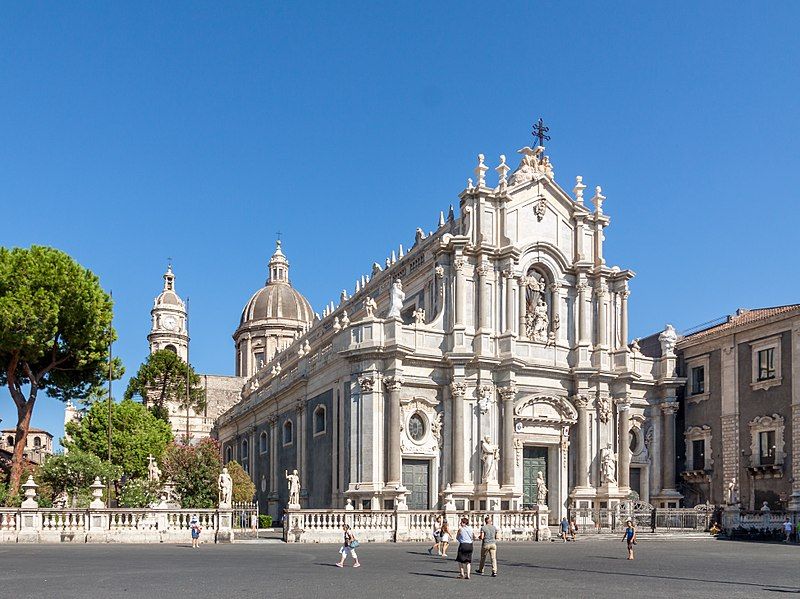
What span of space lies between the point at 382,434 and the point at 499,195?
13.4 m

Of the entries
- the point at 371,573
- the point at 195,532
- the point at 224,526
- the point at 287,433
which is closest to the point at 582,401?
the point at 287,433

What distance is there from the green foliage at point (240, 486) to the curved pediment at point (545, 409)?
15.1m

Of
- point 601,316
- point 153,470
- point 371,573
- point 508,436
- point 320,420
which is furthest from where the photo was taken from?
point 153,470

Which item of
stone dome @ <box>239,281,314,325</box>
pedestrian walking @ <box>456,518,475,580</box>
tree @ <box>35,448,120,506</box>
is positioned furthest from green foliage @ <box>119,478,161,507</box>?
stone dome @ <box>239,281,314,325</box>

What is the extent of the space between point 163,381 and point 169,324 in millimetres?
22408

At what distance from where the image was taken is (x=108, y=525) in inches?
1409

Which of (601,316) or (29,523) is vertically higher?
(601,316)

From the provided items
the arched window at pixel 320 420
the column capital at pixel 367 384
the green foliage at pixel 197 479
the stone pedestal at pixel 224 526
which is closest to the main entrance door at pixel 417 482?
the column capital at pixel 367 384

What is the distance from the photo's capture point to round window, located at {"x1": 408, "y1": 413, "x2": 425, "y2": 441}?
4709cm

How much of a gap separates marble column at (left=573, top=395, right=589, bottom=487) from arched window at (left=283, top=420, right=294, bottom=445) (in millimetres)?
16776

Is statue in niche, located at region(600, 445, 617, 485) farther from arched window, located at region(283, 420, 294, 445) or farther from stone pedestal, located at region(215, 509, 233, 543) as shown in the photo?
stone pedestal, located at region(215, 509, 233, 543)

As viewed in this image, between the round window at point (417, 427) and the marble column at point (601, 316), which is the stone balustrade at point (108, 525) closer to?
the round window at point (417, 427)

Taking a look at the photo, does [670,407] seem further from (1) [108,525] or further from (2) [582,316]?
(1) [108,525]

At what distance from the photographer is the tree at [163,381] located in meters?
75.9
